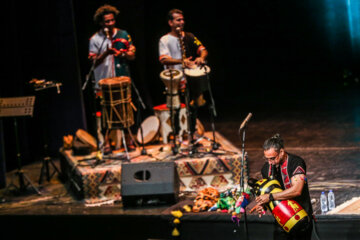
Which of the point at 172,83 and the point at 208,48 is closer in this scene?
the point at 172,83

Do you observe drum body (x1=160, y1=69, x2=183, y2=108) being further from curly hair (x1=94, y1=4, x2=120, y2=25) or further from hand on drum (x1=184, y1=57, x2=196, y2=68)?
curly hair (x1=94, y1=4, x2=120, y2=25)

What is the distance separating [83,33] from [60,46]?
2.46 feet

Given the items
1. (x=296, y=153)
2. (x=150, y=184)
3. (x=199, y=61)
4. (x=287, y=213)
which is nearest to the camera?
(x=287, y=213)

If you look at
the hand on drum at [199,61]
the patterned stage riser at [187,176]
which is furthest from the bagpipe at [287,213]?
the hand on drum at [199,61]

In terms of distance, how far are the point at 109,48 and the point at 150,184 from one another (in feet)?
6.72

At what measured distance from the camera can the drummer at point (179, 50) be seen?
8.15 metres

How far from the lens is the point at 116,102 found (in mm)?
8336

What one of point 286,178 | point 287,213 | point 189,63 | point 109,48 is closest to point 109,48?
point 109,48

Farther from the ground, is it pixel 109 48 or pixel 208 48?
pixel 208 48

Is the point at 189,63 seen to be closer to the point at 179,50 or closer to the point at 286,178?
the point at 179,50

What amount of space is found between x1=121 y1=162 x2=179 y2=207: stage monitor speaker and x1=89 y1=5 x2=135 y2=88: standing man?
175 centimetres

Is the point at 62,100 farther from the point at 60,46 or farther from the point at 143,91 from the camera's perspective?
the point at 143,91

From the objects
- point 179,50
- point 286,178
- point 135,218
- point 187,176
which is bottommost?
point 135,218

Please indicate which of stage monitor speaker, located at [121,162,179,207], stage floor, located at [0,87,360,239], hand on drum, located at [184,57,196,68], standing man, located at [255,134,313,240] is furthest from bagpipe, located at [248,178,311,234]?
hand on drum, located at [184,57,196,68]
